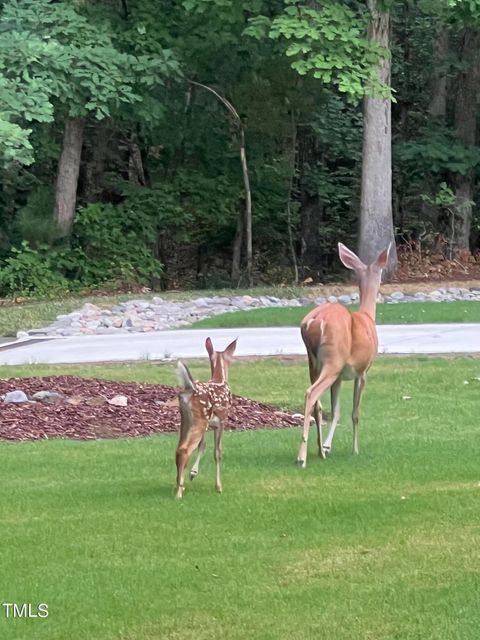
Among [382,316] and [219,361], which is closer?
[219,361]

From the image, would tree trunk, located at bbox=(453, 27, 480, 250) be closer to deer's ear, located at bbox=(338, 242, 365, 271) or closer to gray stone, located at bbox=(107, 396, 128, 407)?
gray stone, located at bbox=(107, 396, 128, 407)

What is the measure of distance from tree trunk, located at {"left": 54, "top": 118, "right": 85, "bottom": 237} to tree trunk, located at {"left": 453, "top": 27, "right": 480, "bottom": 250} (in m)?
9.12

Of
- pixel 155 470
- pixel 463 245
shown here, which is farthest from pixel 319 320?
pixel 463 245

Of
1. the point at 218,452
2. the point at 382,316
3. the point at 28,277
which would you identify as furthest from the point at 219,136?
the point at 218,452

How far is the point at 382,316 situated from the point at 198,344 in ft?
13.8

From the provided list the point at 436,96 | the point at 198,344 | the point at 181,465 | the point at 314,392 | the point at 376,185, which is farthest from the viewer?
the point at 436,96

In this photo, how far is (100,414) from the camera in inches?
449

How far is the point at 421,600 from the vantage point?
584 centimetres

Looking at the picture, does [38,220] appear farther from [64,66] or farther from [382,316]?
[382,316]

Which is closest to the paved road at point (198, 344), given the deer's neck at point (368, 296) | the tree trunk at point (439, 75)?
the deer's neck at point (368, 296)

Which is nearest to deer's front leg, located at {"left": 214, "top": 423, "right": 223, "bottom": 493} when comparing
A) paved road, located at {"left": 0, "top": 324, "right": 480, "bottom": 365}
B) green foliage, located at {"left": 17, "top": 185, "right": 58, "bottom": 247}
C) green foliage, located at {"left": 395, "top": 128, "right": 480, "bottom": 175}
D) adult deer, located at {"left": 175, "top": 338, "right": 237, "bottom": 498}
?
adult deer, located at {"left": 175, "top": 338, "right": 237, "bottom": 498}

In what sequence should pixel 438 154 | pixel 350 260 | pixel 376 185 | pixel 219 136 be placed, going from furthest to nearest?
pixel 438 154 → pixel 219 136 → pixel 376 185 → pixel 350 260

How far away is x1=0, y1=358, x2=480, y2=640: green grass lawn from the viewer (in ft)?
18.6

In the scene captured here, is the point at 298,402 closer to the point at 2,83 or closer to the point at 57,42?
the point at 2,83
